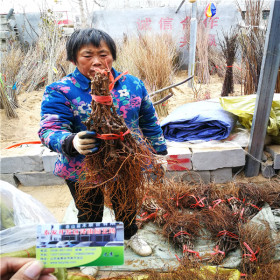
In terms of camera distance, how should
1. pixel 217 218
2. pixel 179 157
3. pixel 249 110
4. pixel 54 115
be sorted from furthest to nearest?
1. pixel 249 110
2. pixel 179 157
3. pixel 217 218
4. pixel 54 115

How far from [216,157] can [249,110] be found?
66cm

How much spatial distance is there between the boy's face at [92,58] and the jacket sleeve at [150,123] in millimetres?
276

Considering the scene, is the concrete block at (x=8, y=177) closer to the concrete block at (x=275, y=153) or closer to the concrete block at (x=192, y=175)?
the concrete block at (x=192, y=175)

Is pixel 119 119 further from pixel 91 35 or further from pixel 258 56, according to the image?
pixel 258 56

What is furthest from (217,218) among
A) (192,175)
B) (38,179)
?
(38,179)

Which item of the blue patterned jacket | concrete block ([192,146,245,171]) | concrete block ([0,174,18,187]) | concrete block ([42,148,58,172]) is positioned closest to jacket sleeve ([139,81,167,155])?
the blue patterned jacket

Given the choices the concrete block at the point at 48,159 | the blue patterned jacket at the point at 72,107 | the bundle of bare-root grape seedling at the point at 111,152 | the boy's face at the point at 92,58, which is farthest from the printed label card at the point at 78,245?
the concrete block at the point at 48,159

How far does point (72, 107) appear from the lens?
4.20 feet

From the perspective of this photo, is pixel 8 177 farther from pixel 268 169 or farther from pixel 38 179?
pixel 268 169

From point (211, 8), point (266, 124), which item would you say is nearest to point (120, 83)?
point (266, 124)

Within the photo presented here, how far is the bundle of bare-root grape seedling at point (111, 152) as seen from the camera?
962mm

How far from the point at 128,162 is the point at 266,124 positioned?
1935mm

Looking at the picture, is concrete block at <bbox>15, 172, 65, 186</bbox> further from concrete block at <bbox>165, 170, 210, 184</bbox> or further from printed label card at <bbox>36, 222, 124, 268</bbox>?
A: printed label card at <bbox>36, 222, 124, 268</bbox>

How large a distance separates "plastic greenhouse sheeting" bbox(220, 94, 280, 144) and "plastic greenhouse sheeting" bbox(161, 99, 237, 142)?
11 cm
